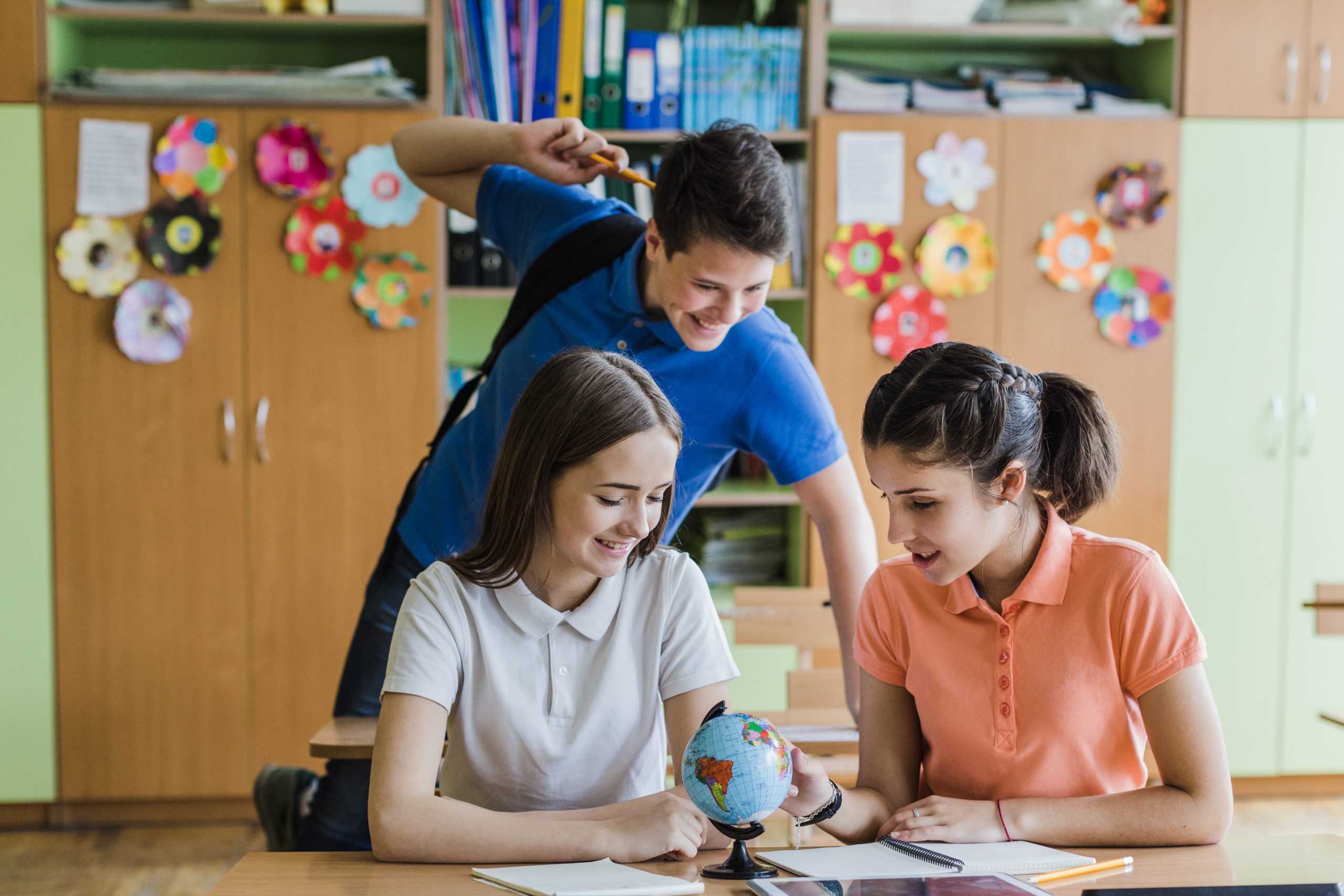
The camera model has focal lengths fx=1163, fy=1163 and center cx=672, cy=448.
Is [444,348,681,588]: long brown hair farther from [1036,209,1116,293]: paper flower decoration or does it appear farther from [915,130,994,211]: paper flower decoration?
[1036,209,1116,293]: paper flower decoration

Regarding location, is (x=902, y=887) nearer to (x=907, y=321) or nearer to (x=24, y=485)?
(x=907, y=321)

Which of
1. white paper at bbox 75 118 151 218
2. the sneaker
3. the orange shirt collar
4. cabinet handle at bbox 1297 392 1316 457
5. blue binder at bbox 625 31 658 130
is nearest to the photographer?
the orange shirt collar

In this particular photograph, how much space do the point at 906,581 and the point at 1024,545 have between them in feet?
0.49

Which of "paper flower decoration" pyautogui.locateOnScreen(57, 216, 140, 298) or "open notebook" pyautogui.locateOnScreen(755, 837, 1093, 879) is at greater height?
"paper flower decoration" pyautogui.locateOnScreen(57, 216, 140, 298)

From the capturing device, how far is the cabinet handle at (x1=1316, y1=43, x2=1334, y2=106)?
3244 mm

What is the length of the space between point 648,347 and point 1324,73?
2.58m

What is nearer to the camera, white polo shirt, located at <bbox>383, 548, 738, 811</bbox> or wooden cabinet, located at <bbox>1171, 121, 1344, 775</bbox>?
white polo shirt, located at <bbox>383, 548, 738, 811</bbox>

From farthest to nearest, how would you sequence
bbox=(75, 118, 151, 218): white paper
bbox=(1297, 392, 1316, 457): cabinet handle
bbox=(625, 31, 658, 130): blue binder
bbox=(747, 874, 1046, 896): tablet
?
1. bbox=(1297, 392, 1316, 457): cabinet handle
2. bbox=(625, 31, 658, 130): blue binder
3. bbox=(75, 118, 151, 218): white paper
4. bbox=(747, 874, 1046, 896): tablet

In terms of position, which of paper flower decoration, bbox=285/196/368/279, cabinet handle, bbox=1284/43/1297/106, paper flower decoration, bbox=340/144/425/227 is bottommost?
paper flower decoration, bbox=285/196/368/279

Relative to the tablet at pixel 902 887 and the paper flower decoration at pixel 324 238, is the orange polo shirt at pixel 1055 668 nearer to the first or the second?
the tablet at pixel 902 887

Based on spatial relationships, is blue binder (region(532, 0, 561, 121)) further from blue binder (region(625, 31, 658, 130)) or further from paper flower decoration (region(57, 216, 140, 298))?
paper flower decoration (region(57, 216, 140, 298))

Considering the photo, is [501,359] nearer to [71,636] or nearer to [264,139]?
[264,139]

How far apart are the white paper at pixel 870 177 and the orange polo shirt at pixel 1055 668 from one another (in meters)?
1.97

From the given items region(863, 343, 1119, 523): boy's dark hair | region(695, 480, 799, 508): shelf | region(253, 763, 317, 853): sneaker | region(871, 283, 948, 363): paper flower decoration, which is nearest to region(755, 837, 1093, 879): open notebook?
region(863, 343, 1119, 523): boy's dark hair
